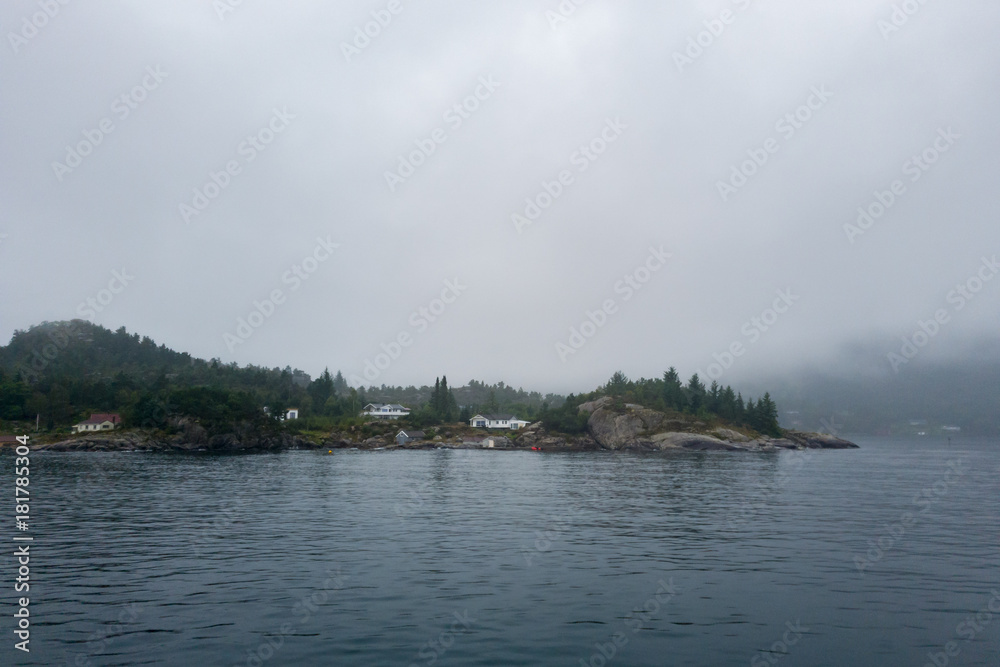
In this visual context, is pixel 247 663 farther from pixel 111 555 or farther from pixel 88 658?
pixel 111 555

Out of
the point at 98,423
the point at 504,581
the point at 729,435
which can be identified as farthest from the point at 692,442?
the point at 98,423

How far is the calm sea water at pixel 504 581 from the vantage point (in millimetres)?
19562

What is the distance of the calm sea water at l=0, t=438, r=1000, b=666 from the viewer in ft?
64.2

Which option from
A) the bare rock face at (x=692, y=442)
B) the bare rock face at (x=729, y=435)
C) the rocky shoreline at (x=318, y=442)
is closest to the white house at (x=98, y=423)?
the rocky shoreline at (x=318, y=442)

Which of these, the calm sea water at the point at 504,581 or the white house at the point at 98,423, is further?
the white house at the point at 98,423

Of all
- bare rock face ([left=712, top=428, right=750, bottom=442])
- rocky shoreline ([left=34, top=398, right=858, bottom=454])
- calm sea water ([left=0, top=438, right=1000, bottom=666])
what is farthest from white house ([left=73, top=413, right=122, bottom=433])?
bare rock face ([left=712, top=428, right=750, bottom=442])

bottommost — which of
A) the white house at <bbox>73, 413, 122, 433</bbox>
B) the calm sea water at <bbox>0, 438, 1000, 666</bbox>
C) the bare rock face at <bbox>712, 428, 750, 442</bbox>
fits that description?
the calm sea water at <bbox>0, 438, 1000, 666</bbox>

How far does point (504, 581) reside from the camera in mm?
27594

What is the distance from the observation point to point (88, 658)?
18.2 metres

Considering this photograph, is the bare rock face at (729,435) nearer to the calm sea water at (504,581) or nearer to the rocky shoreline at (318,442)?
the rocky shoreline at (318,442)

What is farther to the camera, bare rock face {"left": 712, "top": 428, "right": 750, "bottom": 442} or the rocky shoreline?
bare rock face {"left": 712, "top": 428, "right": 750, "bottom": 442}

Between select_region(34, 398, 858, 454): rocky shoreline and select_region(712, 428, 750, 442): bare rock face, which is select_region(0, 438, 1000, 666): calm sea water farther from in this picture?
select_region(712, 428, 750, 442): bare rock face

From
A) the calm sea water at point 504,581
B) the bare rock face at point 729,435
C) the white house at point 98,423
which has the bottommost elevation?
the calm sea water at point 504,581

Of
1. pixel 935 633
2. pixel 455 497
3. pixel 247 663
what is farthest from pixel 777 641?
pixel 455 497
